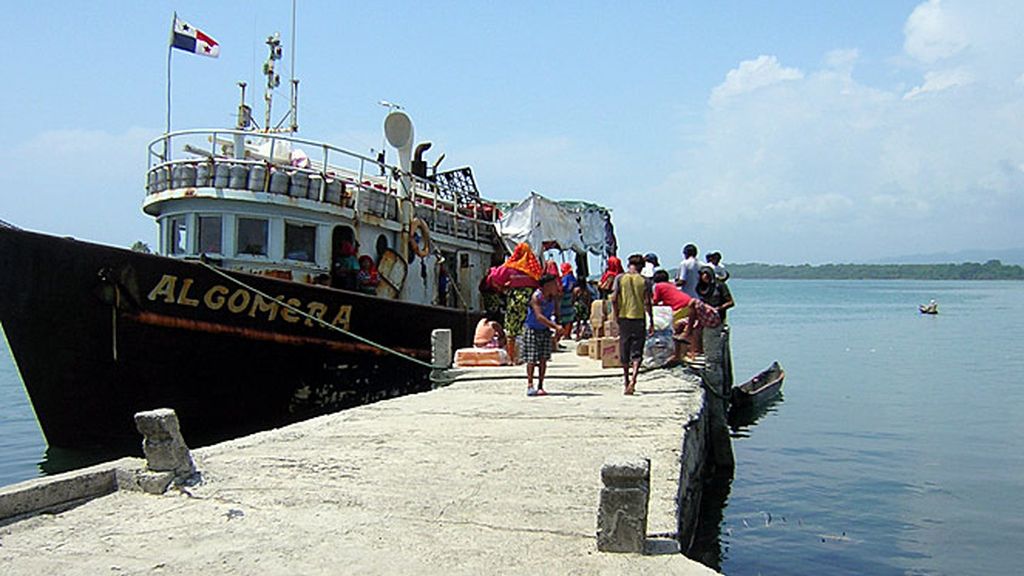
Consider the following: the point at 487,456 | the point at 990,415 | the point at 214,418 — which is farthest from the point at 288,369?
the point at 990,415

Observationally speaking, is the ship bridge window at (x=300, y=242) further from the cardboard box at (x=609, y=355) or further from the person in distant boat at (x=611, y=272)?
the person in distant boat at (x=611, y=272)

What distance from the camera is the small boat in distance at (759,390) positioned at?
1842 cm

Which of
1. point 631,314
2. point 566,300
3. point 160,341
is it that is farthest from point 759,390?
point 160,341

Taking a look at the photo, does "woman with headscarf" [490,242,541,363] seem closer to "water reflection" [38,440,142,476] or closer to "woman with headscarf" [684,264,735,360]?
"woman with headscarf" [684,264,735,360]

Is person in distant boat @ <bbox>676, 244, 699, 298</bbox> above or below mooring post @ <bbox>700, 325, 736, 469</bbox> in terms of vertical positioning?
above

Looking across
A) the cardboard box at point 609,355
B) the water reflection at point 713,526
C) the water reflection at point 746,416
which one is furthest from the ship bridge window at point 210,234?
the water reflection at point 746,416

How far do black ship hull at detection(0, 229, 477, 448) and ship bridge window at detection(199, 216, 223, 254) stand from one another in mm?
1581

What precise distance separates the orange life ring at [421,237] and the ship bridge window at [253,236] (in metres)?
2.76

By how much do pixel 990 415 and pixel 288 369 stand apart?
565 inches

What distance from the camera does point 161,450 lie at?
5.75 metres

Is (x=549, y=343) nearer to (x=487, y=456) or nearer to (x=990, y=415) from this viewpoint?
(x=487, y=456)

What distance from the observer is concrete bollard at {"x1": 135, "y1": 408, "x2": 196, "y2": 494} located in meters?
5.67

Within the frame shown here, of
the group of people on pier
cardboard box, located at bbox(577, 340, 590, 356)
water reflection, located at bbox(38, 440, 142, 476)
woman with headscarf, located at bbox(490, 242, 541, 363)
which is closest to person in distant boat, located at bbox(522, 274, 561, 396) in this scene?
the group of people on pier

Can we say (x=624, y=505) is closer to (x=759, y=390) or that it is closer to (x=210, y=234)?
(x=210, y=234)
